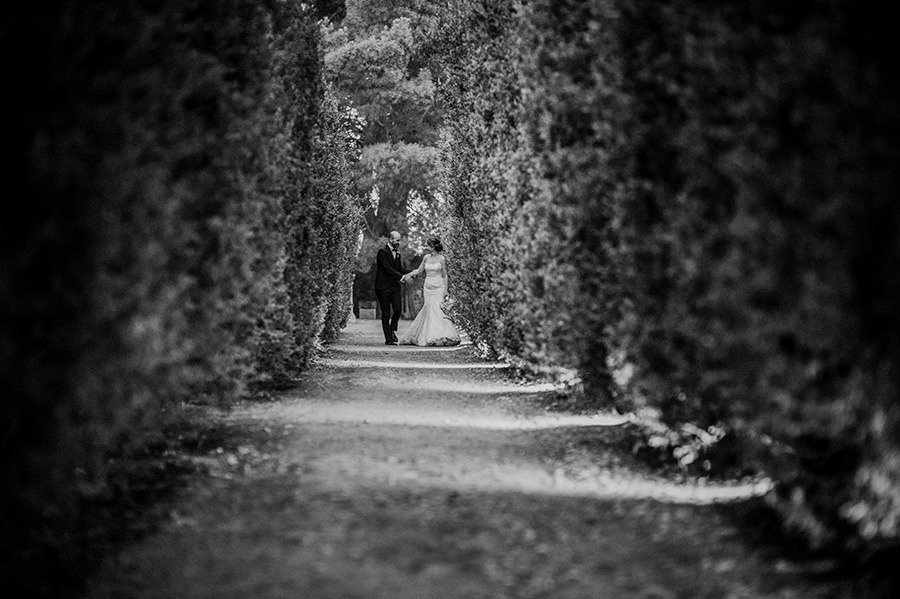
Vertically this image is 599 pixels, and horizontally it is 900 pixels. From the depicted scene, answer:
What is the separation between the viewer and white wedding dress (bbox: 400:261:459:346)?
2925cm

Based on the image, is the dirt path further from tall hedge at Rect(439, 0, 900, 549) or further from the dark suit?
the dark suit

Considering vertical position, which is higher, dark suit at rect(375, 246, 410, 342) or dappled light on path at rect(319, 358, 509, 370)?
dark suit at rect(375, 246, 410, 342)

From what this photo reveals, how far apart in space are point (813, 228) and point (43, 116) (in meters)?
A: 3.51

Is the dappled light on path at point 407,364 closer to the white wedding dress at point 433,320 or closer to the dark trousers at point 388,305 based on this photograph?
the dark trousers at point 388,305

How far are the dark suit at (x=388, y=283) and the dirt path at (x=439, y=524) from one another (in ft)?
56.7

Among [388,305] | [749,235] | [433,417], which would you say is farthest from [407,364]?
[749,235]

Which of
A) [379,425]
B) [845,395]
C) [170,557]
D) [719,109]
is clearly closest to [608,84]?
[719,109]

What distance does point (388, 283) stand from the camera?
2861 centimetres

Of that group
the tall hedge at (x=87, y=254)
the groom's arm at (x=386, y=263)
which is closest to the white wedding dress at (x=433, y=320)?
the groom's arm at (x=386, y=263)

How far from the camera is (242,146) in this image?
9.97 meters

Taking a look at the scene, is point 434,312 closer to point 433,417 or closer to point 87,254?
point 433,417

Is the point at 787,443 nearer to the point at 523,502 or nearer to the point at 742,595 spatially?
the point at 742,595

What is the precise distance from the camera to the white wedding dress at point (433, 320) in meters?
29.2

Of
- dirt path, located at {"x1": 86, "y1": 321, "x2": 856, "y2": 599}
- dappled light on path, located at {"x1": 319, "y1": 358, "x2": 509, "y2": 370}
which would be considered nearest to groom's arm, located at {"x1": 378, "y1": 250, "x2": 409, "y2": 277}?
dappled light on path, located at {"x1": 319, "y1": 358, "x2": 509, "y2": 370}
